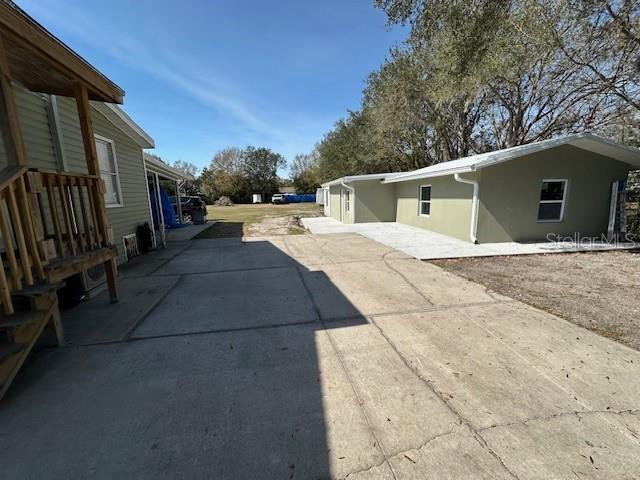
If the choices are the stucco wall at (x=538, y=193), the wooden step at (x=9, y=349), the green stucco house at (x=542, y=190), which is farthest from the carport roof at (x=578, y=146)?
the wooden step at (x=9, y=349)

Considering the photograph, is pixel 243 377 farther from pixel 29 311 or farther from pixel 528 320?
pixel 528 320

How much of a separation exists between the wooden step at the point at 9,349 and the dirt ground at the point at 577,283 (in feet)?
18.6

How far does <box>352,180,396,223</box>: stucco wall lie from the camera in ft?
46.5

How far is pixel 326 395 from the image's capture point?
220 centimetres

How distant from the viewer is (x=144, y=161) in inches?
339

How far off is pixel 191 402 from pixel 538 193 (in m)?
10.1

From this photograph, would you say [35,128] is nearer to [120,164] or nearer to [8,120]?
[8,120]

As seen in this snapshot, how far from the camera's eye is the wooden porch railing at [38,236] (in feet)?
8.00

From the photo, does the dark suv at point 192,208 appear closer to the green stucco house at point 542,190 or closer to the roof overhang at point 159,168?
the roof overhang at point 159,168

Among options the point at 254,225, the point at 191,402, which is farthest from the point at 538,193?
the point at 254,225

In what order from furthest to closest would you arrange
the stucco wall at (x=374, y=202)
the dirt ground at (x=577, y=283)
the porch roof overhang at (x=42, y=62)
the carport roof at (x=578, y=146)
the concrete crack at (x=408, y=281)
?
1. the stucco wall at (x=374, y=202)
2. the carport roof at (x=578, y=146)
3. the concrete crack at (x=408, y=281)
4. the dirt ground at (x=577, y=283)
5. the porch roof overhang at (x=42, y=62)

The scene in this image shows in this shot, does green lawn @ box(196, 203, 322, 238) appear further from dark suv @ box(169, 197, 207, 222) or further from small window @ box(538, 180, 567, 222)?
small window @ box(538, 180, 567, 222)

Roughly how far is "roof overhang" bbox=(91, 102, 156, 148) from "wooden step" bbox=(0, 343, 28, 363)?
5.27 m

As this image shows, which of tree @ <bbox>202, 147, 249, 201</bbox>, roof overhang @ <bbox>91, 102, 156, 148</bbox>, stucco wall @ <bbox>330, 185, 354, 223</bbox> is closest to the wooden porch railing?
roof overhang @ <bbox>91, 102, 156, 148</bbox>
